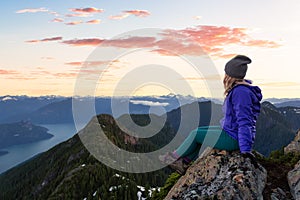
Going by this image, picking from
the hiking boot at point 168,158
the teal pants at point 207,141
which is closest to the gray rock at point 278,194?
the teal pants at point 207,141

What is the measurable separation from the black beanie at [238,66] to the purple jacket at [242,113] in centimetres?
46

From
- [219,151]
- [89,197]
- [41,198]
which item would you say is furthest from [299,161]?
[41,198]

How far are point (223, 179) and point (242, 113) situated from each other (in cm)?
212

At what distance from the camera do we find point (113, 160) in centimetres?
16875

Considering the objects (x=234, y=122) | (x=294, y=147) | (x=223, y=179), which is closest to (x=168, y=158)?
(x=223, y=179)

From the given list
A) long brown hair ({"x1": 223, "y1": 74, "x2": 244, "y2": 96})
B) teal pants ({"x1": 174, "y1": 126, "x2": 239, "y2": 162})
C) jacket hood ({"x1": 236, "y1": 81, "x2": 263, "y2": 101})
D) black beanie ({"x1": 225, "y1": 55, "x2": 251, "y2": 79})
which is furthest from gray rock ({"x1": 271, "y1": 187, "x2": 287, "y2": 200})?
black beanie ({"x1": 225, "y1": 55, "x2": 251, "y2": 79})

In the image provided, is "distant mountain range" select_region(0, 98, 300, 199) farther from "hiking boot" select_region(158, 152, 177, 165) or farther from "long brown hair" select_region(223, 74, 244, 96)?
"long brown hair" select_region(223, 74, 244, 96)

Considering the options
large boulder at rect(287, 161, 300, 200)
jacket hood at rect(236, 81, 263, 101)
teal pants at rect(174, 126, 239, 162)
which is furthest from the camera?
teal pants at rect(174, 126, 239, 162)

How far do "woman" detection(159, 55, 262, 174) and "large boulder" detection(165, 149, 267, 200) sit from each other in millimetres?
315

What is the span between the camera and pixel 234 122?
8859 mm

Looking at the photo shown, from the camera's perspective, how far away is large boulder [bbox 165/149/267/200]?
8555 millimetres

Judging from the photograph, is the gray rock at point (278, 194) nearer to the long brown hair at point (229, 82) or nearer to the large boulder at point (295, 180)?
the large boulder at point (295, 180)

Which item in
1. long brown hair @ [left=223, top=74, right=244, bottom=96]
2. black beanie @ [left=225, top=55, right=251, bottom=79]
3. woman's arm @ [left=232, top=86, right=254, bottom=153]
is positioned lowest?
woman's arm @ [left=232, top=86, right=254, bottom=153]

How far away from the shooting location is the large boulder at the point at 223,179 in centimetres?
855
